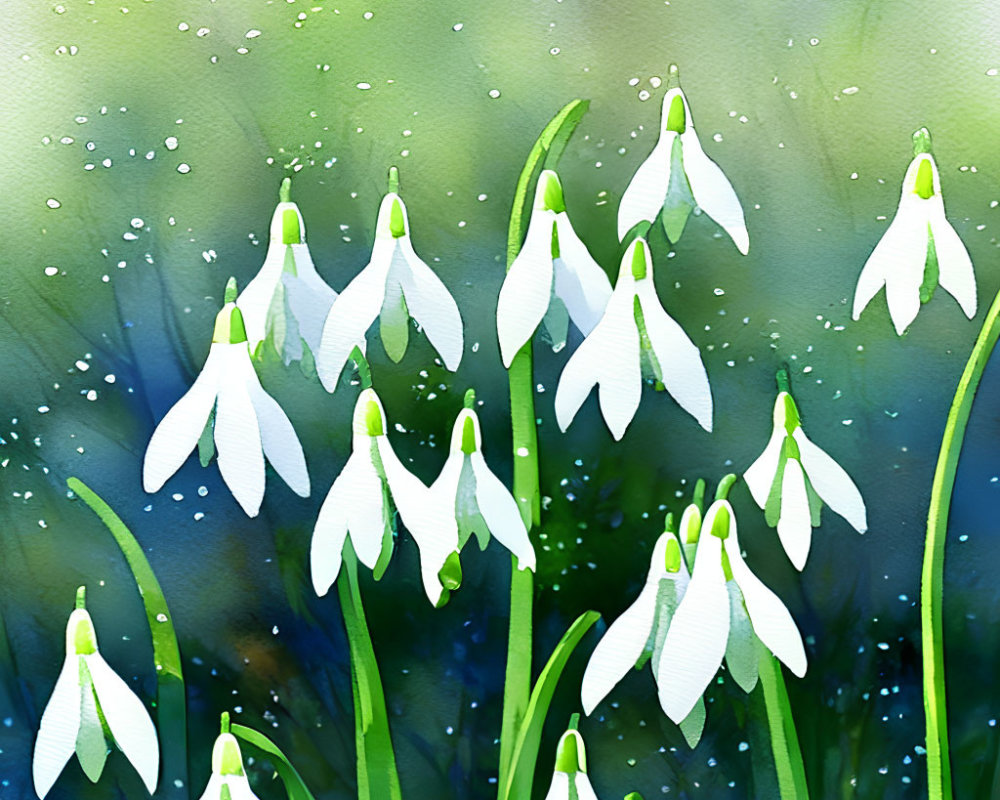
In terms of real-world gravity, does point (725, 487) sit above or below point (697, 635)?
above

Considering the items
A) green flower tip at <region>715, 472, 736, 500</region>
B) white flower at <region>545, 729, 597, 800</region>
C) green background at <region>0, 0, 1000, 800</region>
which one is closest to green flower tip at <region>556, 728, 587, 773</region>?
white flower at <region>545, 729, 597, 800</region>

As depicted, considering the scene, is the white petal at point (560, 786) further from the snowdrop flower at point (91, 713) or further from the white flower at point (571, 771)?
the snowdrop flower at point (91, 713)

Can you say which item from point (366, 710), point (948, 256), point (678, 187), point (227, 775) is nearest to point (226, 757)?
point (227, 775)

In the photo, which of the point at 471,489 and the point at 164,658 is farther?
the point at 164,658

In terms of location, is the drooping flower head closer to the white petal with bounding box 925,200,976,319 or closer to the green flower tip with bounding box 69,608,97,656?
the white petal with bounding box 925,200,976,319

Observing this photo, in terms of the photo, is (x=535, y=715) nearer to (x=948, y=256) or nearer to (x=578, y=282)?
(x=578, y=282)

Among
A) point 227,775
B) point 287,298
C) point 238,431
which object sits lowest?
point 227,775

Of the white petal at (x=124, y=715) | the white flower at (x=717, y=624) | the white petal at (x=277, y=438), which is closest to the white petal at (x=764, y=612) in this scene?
the white flower at (x=717, y=624)
